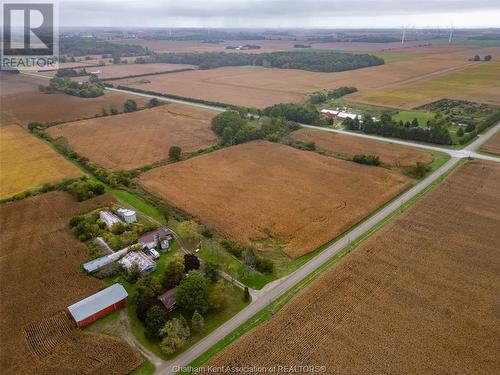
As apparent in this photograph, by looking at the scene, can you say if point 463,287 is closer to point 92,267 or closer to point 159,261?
point 159,261

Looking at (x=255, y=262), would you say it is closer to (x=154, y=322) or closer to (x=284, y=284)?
(x=284, y=284)

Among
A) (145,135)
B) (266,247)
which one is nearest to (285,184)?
(266,247)

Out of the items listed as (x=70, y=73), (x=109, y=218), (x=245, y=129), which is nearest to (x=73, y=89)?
(x=70, y=73)

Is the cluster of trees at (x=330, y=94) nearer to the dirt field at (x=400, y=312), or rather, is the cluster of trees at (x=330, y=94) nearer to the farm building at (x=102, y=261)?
the dirt field at (x=400, y=312)

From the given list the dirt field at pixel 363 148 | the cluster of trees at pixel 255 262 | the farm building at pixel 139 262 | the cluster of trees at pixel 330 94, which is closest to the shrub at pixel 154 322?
the farm building at pixel 139 262

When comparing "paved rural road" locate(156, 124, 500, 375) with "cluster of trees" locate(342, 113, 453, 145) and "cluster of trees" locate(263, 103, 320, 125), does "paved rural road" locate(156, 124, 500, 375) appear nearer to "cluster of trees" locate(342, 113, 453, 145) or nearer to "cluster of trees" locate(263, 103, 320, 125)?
"cluster of trees" locate(342, 113, 453, 145)
